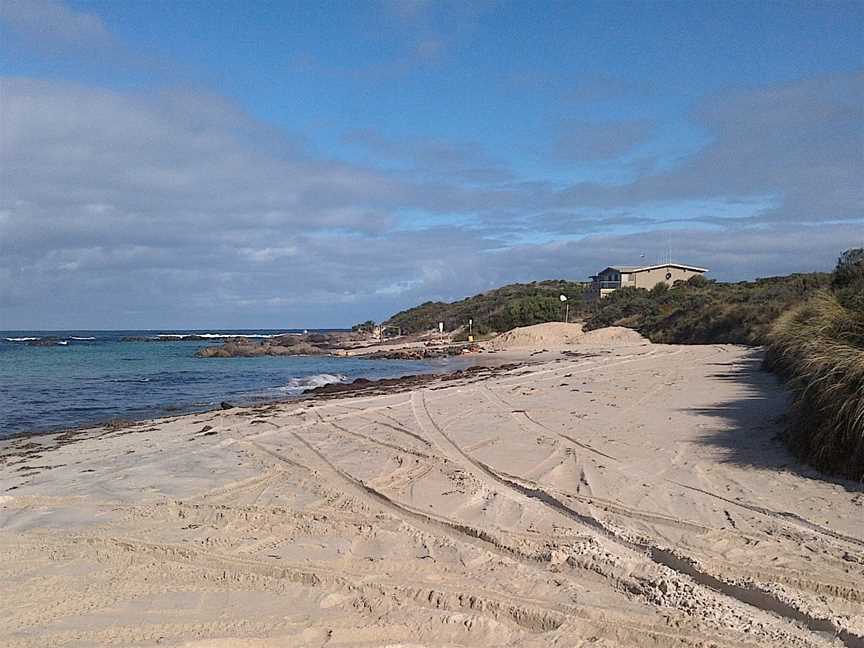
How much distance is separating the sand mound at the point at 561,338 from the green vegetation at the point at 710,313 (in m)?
1.49

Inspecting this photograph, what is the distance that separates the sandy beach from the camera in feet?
12.8

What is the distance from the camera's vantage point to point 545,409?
12.7m

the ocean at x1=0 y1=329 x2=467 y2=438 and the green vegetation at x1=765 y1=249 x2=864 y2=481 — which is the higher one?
the green vegetation at x1=765 y1=249 x2=864 y2=481

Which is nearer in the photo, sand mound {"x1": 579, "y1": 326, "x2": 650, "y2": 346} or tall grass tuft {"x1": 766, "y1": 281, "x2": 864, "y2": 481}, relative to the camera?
tall grass tuft {"x1": 766, "y1": 281, "x2": 864, "y2": 481}

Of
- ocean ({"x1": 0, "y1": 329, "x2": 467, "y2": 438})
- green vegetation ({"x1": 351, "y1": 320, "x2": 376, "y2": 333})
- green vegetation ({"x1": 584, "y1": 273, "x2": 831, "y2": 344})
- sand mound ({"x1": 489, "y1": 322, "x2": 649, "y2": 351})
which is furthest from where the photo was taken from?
green vegetation ({"x1": 351, "y1": 320, "x2": 376, "y2": 333})

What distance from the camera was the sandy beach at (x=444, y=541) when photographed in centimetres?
Answer: 391

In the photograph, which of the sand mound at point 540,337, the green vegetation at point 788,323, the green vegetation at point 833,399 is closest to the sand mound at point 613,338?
the sand mound at point 540,337

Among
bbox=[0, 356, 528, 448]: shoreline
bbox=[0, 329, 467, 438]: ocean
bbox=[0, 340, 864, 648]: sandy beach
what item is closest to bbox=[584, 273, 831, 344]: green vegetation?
bbox=[0, 329, 467, 438]: ocean

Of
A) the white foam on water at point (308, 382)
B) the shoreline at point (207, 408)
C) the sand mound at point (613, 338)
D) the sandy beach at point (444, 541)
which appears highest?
the sand mound at point (613, 338)

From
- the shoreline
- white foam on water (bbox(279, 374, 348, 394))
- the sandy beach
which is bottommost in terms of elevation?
white foam on water (bbox(279, 374, 348, 394))

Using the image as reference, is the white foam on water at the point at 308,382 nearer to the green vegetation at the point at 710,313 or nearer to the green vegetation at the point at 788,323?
the green vegetation at the point at 788,323

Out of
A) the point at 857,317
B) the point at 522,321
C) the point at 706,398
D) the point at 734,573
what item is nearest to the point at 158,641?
the point at 734,573

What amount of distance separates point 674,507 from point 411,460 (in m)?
3.58

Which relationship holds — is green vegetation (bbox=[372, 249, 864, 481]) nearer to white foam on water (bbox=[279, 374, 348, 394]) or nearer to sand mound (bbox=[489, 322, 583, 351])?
sand mound (bbox=[489, 322, 583, 351])
